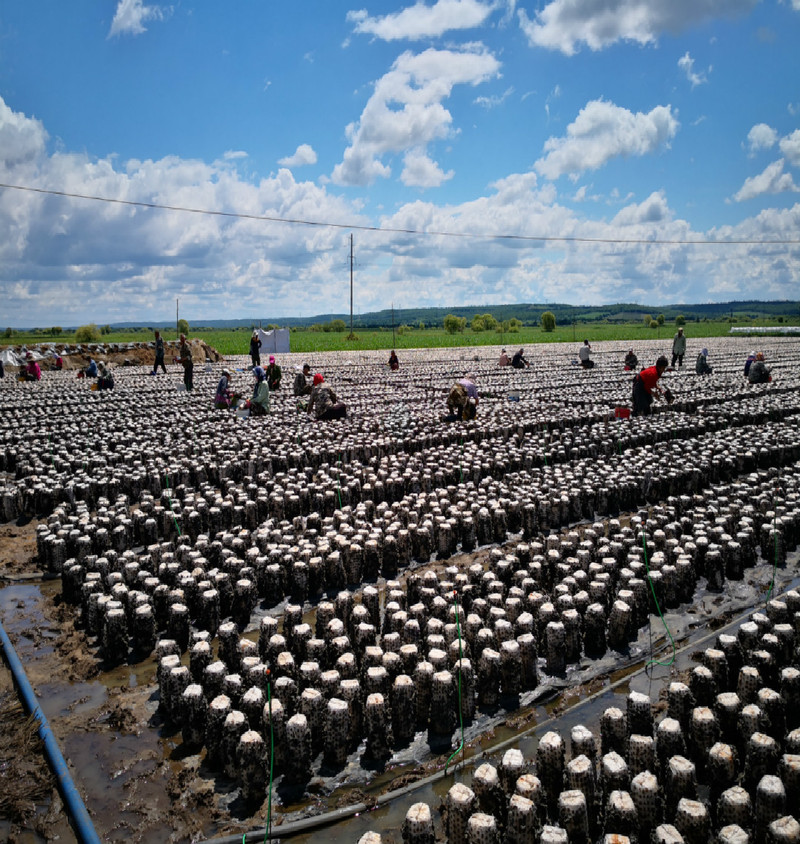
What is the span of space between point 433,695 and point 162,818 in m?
1.80

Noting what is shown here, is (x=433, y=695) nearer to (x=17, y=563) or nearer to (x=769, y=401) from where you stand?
(x=17, y=563)

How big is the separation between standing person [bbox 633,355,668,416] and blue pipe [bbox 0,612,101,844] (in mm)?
13555

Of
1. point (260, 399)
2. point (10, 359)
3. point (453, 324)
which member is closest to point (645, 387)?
point (260, 399)

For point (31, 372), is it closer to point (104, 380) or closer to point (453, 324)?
point (104, 380)

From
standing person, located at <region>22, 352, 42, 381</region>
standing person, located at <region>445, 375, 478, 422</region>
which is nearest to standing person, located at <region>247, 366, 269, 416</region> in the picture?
standing person, located at <region>445, 375, 478, 422</region>

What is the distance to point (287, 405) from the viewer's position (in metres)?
18.6

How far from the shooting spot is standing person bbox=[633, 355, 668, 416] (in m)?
14.9

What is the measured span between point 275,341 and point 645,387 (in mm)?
33592

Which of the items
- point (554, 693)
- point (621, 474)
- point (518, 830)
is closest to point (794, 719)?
point (554, 693)

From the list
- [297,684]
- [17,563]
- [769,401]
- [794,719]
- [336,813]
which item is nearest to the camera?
[336,813]

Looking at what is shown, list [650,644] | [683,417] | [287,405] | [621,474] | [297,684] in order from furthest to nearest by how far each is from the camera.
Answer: [287,405] < [683,417] < [621,474] < [650,644] < [297,684]

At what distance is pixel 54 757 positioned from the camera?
4039 mm

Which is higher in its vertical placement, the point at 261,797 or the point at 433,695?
the point at 433,695

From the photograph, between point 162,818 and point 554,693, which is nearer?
point 162,818
